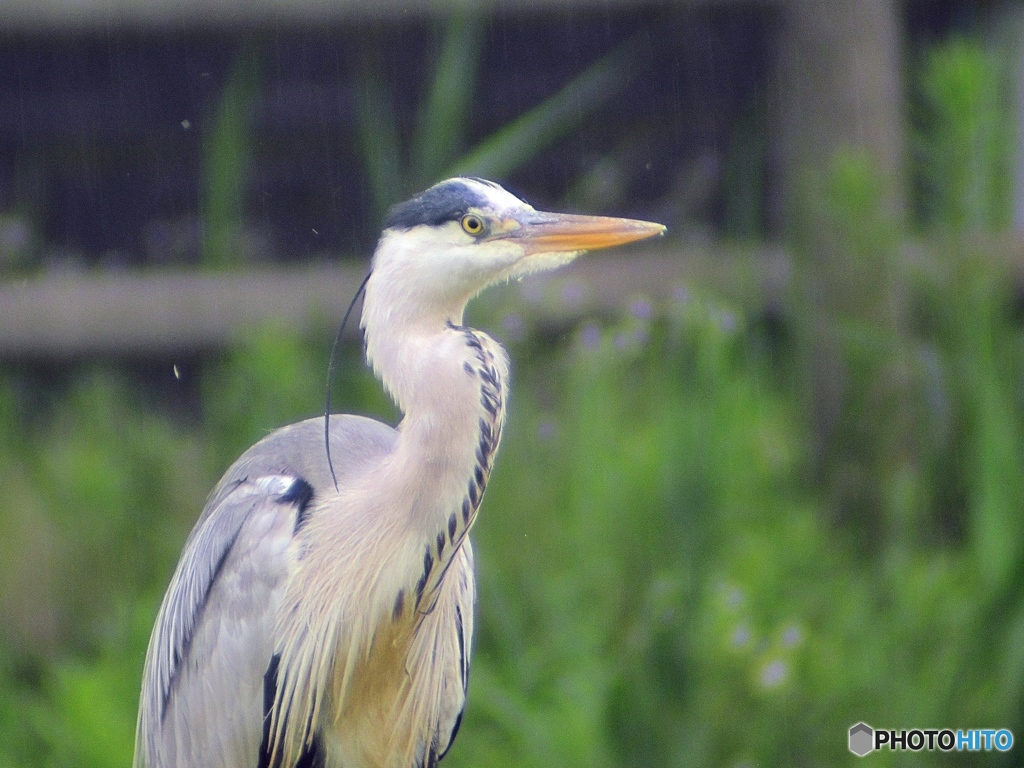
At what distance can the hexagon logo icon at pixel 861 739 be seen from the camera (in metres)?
2.17

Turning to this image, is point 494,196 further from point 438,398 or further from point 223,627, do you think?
point 223,627

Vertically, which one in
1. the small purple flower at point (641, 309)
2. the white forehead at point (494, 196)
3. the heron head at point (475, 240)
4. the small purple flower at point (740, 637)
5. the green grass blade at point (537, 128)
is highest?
the green grass blade at point (537, 128)

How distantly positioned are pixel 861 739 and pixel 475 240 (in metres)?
1.38

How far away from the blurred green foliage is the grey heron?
1.66 ft

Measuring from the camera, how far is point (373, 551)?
1454mm

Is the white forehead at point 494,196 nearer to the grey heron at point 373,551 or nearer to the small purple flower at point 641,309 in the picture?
the grey heron at point 373,551

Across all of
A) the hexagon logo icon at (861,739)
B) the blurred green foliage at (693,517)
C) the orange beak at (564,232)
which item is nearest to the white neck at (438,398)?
the orange beak at (564,232)

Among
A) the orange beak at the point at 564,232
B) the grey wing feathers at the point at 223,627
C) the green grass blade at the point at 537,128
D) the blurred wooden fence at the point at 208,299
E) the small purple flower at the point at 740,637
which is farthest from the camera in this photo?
the blurred wooden fence at the point at 208,299

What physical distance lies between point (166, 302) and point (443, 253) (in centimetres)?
180

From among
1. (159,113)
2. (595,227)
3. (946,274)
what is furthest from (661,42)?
(595,227)

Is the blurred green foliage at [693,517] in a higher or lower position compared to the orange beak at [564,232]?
lower

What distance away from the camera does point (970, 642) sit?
216cm

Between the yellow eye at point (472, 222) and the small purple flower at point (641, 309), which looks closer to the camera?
the yellow eye at point (472, 222)

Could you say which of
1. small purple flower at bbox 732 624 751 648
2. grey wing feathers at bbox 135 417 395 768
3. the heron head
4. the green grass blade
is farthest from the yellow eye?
the green grass blade
